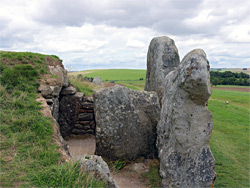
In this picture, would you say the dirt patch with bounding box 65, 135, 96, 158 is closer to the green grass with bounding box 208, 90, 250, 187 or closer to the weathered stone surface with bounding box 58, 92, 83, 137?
the weathered stone surface with bounding box 58, 92, 83, 137

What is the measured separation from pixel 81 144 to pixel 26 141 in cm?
534

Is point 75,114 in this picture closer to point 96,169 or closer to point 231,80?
point 96,169

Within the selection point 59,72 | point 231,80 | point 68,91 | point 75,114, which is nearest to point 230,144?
point 75,114

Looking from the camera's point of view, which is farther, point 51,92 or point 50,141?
point 51,92

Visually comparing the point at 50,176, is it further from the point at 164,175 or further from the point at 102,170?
the point at 164,175

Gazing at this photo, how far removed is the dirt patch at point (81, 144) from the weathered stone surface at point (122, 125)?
5.67ft

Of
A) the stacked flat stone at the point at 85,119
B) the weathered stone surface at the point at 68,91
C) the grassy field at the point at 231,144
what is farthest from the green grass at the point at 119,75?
the weathered stone surface at the point at 68,91

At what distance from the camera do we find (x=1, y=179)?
16.4ft

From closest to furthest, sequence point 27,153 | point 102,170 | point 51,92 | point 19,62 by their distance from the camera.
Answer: point 102,170
point 27,153
point 51,92
point 19,62

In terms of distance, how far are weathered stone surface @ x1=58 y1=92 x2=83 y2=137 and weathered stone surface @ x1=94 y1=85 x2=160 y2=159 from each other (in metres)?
3.73

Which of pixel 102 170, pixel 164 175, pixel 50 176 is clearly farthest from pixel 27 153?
pixel 164 175

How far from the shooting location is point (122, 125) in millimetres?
8844

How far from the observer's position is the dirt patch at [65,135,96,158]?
415 inches

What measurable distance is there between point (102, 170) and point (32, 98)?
463 centimetres
